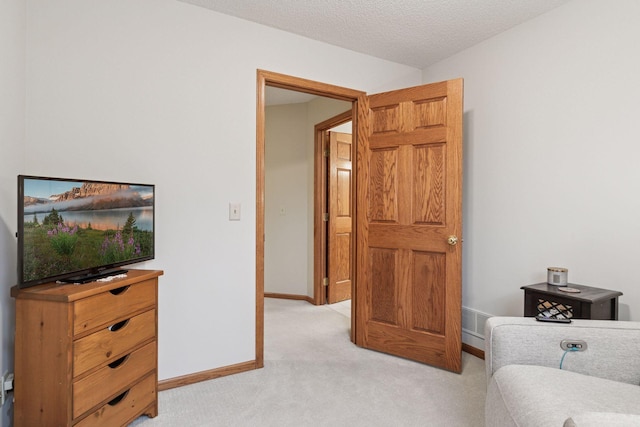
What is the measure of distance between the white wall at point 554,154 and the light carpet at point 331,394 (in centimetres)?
83

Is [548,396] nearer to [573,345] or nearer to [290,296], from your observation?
[573,345]

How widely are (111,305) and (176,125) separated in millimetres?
1159

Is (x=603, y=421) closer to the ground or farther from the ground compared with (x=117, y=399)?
farther from the ground

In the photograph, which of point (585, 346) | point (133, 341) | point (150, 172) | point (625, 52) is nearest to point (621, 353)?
point (585, 346)

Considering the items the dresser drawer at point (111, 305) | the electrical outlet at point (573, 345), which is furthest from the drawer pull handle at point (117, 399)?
the electrical outlet at point (573, 345)

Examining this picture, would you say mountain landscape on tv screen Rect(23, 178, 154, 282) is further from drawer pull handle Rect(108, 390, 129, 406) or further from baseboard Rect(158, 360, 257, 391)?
baseboard Rect(158, 360, 257, 391)

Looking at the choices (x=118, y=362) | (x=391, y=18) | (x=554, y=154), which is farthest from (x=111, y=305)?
(x=554, y=154)

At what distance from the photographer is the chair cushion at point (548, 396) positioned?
3.63ft

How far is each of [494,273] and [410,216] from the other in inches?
30.7

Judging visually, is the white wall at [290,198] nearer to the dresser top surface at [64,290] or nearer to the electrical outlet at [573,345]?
the dresser top surface at [64,290]

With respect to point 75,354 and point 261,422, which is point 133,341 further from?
point 261,422

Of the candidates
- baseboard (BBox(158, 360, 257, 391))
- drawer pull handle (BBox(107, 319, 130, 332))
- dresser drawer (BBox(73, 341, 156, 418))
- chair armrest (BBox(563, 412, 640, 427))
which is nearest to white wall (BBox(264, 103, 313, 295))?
baseboard (BBox(158, 360, 257, 391))

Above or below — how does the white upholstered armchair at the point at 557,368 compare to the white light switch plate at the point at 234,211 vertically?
below

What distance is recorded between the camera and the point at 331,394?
213 cm
